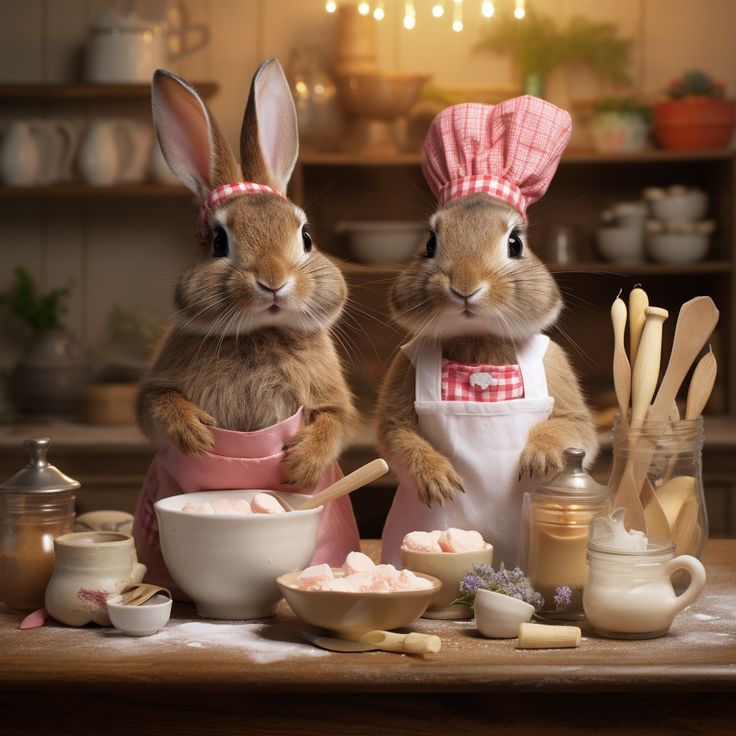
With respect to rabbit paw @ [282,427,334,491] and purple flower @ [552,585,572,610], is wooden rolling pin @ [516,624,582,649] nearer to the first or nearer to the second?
purple flower @ [552,585,572,610]

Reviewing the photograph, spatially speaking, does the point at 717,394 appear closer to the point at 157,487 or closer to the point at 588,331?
the point at 588,331

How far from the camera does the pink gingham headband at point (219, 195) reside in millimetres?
1321

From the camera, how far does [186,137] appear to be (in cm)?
136

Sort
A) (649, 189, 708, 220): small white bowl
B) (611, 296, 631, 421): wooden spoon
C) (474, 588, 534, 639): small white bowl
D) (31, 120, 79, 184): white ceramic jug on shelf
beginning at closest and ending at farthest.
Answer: (474, 588, 534, 639): small white bowl, (611, 296, 631, 421): wooden spoon, (649, 189, 708, 220): small white bowl, (31, 120, 79, 184): white ceramic jug on shelf

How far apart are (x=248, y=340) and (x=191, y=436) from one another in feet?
0.48

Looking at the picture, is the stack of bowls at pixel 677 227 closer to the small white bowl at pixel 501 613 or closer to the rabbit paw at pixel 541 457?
the rabbit paw at pixel 541 457

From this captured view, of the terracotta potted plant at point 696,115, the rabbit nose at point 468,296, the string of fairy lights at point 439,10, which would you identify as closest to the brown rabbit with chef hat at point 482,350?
the rabbit nose at point 468,296

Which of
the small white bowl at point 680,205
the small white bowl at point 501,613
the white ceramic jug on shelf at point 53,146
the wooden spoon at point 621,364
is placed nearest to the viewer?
the small white bowl at point 501,613

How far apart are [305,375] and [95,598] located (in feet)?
1.20

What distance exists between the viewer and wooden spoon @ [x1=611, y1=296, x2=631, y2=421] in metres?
1.19

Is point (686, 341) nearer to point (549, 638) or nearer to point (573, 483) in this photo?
point (573, 483)

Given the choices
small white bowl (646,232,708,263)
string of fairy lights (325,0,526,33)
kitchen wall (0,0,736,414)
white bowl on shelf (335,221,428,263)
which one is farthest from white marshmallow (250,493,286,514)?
string of fairy lights (325,0,526,33)

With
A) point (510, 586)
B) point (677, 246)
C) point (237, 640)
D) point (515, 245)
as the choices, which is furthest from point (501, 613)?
point (677, 246)

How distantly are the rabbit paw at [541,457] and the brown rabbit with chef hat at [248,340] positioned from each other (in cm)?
22
